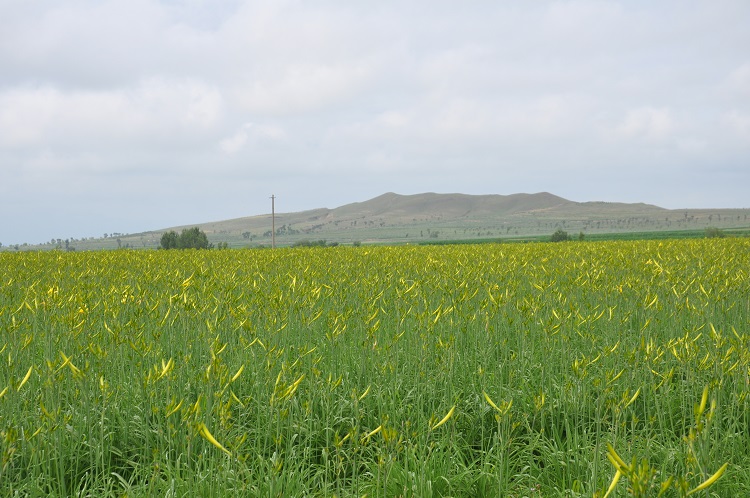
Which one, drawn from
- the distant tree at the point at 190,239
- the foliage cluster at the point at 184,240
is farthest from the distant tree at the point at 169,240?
the distant tree at the point at 190,239

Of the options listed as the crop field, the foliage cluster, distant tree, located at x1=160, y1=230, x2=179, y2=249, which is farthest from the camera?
the foliage cluster

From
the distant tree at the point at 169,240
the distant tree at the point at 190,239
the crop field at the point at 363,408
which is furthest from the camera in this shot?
the distant tree at the point at 190,239

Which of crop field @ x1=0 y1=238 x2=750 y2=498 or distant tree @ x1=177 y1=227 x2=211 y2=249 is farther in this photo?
distant tree @ x1=177 y1=227 x2=211 y2=249

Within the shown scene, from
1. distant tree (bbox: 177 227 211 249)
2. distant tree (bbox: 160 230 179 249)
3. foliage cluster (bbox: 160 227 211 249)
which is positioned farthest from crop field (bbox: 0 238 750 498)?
distant tree (bbox: 177 227 211 249)

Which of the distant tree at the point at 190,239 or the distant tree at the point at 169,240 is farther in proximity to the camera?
the distant tree at the point at 190,239

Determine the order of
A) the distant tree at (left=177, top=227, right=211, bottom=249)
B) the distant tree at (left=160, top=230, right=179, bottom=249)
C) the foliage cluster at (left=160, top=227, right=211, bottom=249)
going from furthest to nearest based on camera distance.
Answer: the distant tree at (left=177, top=227, right=211, bottom=249) < the foliage cluster at (left=160, top=227, right=211, bottom=249) < the distant tree at (left=160, top=230, right=179, bottom=249)

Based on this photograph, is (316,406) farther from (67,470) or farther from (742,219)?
(742,219)

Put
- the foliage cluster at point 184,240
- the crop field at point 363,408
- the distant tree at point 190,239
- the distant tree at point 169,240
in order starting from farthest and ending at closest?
the distant tree at point 190,239, the foliage cluster at point 184,240, the distant tree at point 169,240, the crop field at point 363,408

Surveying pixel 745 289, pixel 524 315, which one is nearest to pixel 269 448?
pixel 524 315

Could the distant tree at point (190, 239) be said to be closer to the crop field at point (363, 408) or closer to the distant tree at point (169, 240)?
the distant tree at point (169, 240)

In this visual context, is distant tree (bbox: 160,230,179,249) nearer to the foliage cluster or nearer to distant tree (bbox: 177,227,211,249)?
the foliage cluster

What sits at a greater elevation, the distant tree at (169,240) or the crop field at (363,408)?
the distant tree at (169,240)

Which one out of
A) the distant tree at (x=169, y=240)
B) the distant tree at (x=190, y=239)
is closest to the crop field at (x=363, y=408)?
the distant tree at (x=169, y=240)

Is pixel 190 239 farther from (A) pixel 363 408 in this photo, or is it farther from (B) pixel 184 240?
(A) pixel 363 408
